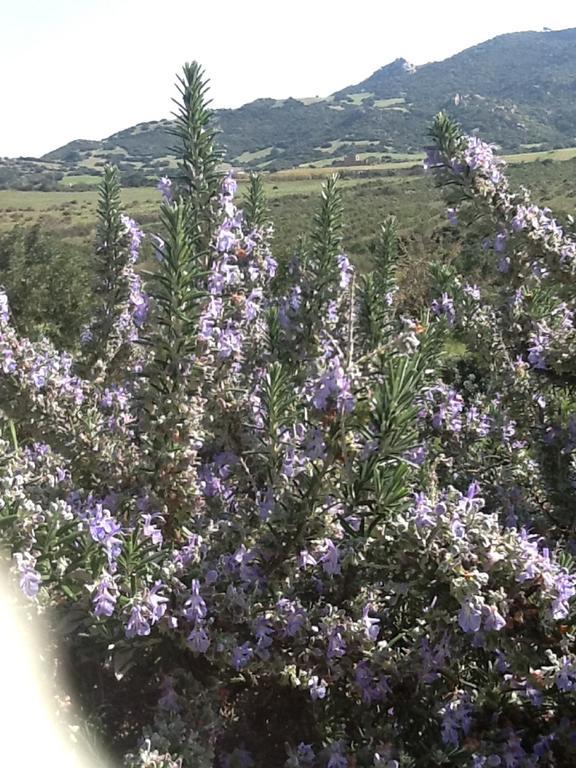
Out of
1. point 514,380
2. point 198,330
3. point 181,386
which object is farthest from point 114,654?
point 514,380

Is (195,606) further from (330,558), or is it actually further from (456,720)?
(456,720)

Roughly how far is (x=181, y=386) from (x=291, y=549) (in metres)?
0.70

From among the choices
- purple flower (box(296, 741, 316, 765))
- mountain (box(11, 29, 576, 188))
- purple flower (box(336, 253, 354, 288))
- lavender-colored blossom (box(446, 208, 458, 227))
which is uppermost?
mountain (box(11, 29, 576, 188))

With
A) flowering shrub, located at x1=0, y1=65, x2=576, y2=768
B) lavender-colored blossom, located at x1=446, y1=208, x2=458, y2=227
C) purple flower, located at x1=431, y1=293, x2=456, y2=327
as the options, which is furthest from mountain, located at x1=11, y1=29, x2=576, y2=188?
flowering shrub, located at x1=0, y1=65, x2=576, y2=768

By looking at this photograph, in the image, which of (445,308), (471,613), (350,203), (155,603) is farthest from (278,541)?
(350,203)

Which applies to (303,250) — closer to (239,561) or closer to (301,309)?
(301,309)

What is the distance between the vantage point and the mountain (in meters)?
128

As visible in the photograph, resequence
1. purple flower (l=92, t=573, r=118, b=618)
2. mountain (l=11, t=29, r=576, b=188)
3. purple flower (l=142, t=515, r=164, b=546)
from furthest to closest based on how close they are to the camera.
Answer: mountain (l=11, t=29, r=576, b=188) < purple flower (l=142, t=515, r=164, b=546) < purple flower (l=92, t=573, r=118, b=618)

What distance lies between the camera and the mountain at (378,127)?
421 ft

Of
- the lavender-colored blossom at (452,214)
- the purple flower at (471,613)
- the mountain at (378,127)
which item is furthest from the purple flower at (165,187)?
the mountain at (378,127)

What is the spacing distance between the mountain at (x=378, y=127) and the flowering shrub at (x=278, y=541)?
109569 millimetres

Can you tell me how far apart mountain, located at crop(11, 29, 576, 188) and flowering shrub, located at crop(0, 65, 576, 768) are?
110m

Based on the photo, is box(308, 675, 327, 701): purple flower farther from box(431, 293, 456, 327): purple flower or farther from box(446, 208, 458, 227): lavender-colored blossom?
box(431, 293, 456, 327): purple flower

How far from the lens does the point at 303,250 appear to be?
3930 mm
